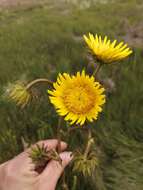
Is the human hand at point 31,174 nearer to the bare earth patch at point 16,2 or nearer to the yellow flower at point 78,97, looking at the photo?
the yellow flower at point 78,97

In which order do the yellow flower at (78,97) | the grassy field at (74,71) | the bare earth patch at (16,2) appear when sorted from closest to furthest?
the yellow flower at (78,97) → the grassy field at (74,71) → the bare earth patch at (16,2)

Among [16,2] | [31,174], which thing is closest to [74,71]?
[31,174]

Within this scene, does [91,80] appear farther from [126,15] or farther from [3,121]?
[126,15]

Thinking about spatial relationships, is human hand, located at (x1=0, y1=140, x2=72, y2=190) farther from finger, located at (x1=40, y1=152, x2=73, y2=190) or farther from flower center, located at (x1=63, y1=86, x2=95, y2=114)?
flower center, located at (x1=63, y1=86, x2=95, y2=114)

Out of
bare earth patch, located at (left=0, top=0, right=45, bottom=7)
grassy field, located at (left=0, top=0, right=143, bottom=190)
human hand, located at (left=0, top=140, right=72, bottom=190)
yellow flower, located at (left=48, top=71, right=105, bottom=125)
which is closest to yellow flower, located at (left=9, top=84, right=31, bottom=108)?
yellow flower, located at (left=48, top=71, right=105, bottom=125)

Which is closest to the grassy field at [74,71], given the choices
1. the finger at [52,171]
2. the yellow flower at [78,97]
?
the finger at [52,171]

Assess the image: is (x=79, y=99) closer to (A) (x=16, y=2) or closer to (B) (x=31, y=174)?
(B) (x=31, y=174)
